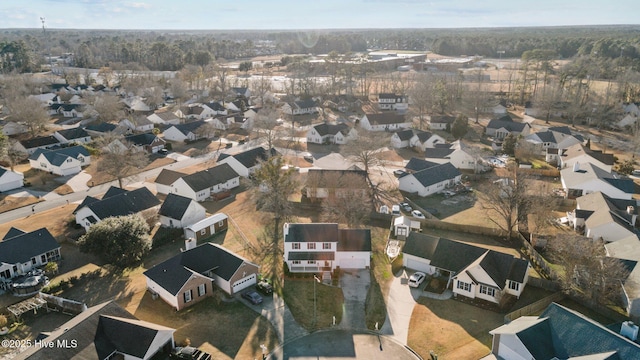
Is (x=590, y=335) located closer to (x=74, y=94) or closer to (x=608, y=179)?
(x=608, y=179)

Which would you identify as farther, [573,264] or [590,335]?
[573,264]

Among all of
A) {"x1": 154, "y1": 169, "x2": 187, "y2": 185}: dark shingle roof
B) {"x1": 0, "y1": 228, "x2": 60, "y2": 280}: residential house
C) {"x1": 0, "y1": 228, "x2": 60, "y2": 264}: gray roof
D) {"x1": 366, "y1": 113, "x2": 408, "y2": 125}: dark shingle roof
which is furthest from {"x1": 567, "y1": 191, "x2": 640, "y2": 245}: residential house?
{"x1": 0, "y1": 228, "x2": 60, "y2": 264}: gray roof

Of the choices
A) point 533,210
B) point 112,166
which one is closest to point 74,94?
point 112,166

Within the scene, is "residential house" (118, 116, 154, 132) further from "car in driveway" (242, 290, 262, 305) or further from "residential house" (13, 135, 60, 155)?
"car in driveway" (242, 290, 262, 305)

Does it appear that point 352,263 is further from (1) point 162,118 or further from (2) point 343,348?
(1) point 162,118

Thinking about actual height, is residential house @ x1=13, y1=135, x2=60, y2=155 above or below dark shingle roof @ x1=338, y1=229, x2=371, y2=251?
above

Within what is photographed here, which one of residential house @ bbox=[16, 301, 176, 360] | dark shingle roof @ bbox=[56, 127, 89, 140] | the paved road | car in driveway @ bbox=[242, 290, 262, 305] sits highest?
dark shingle roof @ bbox=[56, 127, 89, 140]

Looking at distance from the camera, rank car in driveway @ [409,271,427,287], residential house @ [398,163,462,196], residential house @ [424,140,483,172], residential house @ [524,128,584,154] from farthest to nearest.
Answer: residential house @ [524,128,584,154] < residential house @ [424,140,483,172] < residential house @ [398,163,462,196] < car in driveway @ [409,271,427,287]
